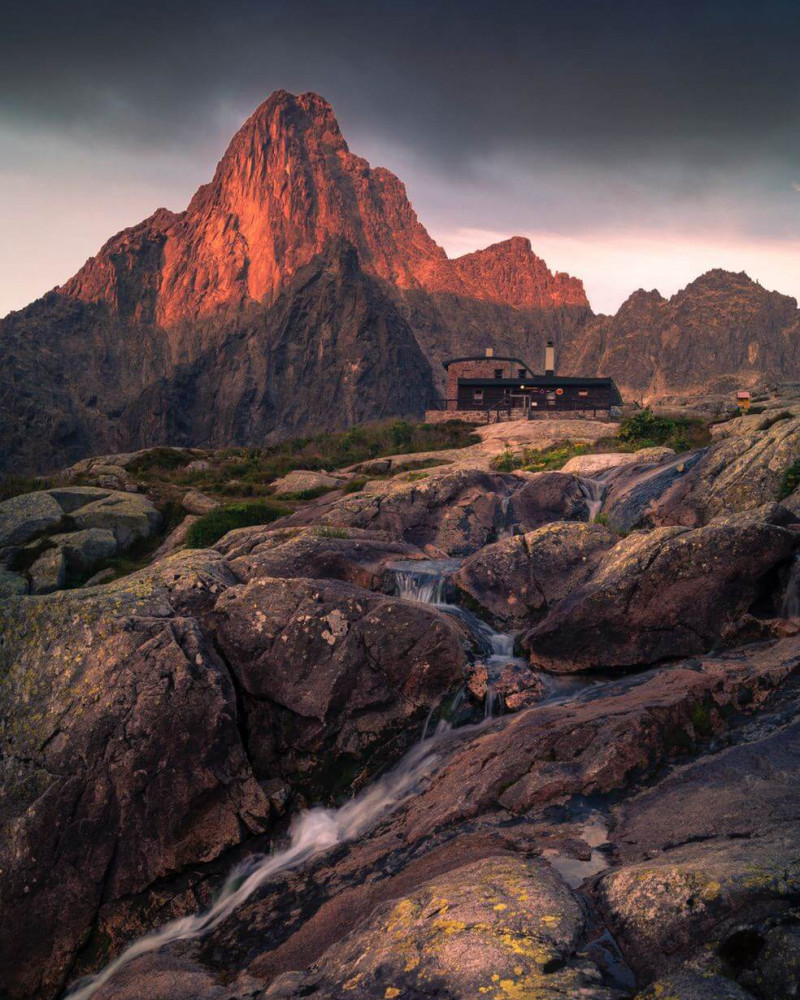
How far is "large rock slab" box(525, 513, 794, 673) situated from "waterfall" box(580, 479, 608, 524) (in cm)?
1320

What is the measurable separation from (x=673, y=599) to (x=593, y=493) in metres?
16.2

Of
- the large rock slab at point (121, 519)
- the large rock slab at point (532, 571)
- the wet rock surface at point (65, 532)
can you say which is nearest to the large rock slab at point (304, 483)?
Answer: the large rock slab at point (121, 519)

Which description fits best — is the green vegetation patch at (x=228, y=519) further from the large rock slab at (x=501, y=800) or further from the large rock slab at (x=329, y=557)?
the large rock slab at (x=501, y=800)

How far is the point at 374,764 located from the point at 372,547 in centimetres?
995

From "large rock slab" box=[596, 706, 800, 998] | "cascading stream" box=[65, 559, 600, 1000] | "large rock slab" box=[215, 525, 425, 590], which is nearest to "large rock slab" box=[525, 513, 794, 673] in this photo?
"cascading stream" box=[65, 559, 600, 1000]

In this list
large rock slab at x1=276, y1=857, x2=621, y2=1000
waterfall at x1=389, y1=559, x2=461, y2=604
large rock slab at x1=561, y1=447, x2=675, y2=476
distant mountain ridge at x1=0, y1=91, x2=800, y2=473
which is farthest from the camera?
distant mountain ridge at x1=0, y1=91, x2=800, y2=473

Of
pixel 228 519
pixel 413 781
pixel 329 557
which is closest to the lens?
pixel 413 781

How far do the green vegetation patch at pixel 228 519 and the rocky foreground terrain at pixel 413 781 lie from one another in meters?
12.5

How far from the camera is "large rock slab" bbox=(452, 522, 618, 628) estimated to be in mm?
18172

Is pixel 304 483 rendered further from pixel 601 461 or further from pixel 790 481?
pixel 790 481

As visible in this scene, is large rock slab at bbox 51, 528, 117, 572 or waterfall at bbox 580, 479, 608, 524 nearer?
waterfall at bbox 580, 479, 608, 524

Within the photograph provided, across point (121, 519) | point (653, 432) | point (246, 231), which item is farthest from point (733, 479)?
point (246, 231)

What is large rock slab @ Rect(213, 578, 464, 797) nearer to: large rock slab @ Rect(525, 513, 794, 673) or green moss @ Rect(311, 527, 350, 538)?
large rock slab @ Rect(525, 513, 794, 673)

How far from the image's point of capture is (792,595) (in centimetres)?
1331
